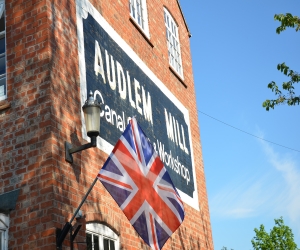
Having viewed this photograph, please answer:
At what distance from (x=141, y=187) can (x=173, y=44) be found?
6.93 m

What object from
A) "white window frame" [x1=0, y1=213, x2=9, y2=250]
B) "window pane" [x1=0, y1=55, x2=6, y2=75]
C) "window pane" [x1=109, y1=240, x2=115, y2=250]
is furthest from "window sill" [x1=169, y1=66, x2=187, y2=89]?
"white window frame" [x1=0, y1=213, x2=9, y2=250]

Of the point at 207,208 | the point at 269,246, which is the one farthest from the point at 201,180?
the point at 269,246

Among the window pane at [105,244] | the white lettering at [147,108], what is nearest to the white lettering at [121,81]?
the white lettering at [147,108]

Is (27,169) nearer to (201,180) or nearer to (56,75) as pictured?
(56,75)

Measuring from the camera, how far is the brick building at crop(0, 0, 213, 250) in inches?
277

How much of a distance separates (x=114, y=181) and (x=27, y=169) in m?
1.18

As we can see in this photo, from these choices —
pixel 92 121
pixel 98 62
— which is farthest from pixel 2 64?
pixel 92 121

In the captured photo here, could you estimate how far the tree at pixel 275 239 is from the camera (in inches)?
1062

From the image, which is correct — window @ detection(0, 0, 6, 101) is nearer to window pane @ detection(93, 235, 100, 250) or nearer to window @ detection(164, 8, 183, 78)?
window pane @ detection(93, 235, 100, 250)

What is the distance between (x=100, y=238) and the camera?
793cm

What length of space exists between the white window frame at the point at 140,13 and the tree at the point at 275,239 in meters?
17.8

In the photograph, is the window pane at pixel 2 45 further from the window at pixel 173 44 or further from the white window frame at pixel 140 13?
the window at pixel 173 44

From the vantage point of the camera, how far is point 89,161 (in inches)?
317

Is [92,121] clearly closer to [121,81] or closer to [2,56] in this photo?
[2,56]
